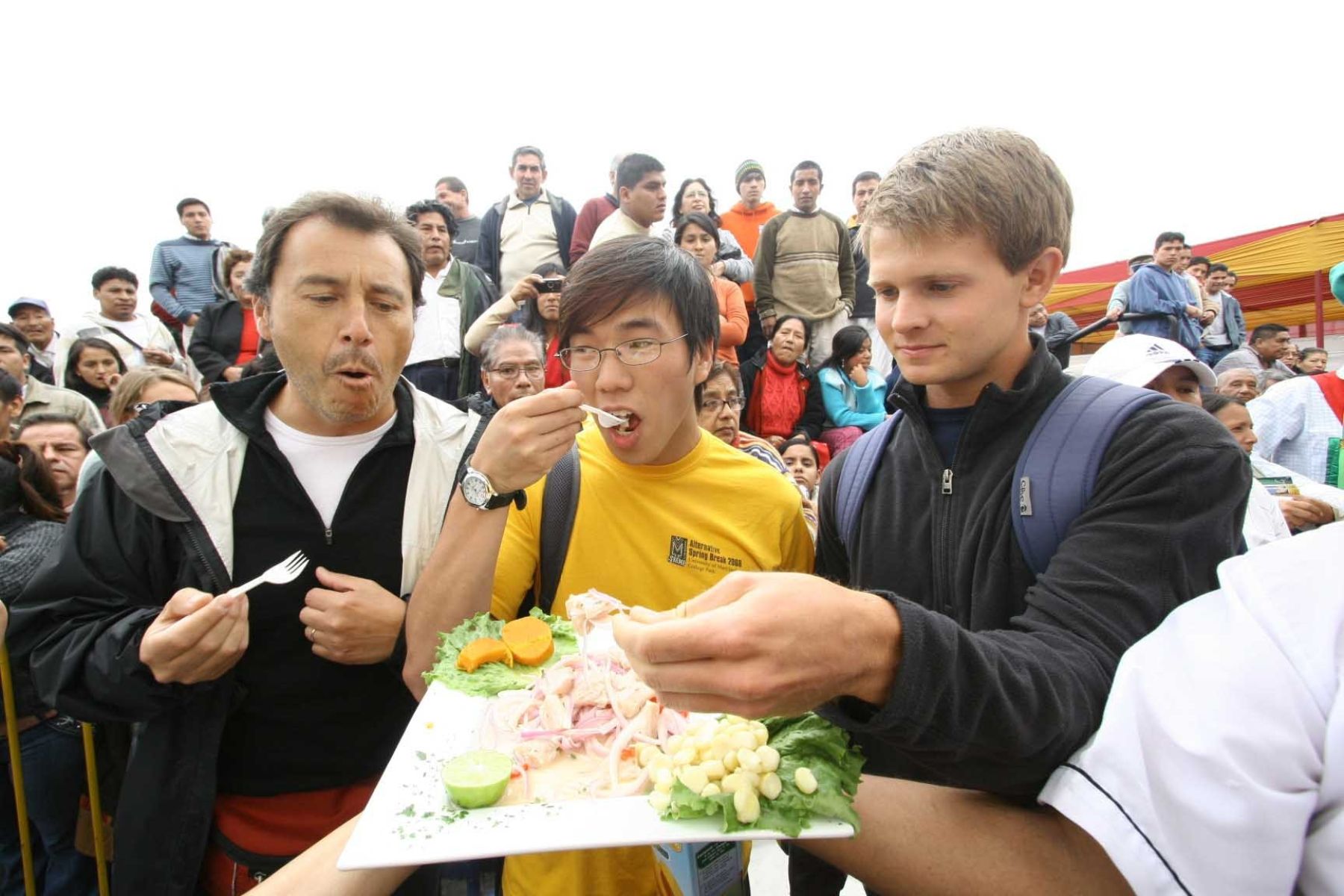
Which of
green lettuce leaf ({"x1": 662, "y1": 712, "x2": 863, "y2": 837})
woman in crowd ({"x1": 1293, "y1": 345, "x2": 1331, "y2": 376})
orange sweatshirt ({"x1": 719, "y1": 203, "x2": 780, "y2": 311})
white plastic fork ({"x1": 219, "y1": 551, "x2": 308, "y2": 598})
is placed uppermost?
orange sweatshirt ({"x1": 719, "y1": 203, "x2": 780, "y2": 311})

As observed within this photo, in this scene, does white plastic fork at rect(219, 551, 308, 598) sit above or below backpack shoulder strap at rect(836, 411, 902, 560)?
below

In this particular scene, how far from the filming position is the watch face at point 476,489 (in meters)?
2.00

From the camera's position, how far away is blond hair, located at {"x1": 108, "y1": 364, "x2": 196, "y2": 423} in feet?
14.4

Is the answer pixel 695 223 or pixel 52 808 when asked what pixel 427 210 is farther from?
pixel 52 808

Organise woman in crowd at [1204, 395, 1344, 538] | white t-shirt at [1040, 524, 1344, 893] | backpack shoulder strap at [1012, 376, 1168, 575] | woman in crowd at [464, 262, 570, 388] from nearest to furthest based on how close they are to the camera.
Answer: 1. white t-shirt at [1040, 524, 1344, 893]
2. backpack shoulder strap at [1012, 376, 1168, 575]
3. woman in crowd at [1204, 395, 1344, 538]
4. woman in crowd at [464, 262, 570, 388]

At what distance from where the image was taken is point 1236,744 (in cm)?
97

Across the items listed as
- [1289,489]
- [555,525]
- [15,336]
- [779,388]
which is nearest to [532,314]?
[779,388]

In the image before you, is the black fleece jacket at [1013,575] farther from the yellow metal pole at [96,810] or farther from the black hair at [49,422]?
the black hair at [49,422]

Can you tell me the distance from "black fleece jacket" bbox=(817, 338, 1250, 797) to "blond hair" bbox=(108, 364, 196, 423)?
472 cm

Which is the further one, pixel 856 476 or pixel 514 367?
pixel 514 367

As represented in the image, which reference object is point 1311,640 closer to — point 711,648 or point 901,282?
point 711,648

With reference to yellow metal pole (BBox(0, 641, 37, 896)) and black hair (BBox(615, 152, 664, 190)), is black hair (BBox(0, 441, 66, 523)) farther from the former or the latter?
black hair (BBox(615, 152, 664, 190))

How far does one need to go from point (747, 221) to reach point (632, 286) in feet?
24.8

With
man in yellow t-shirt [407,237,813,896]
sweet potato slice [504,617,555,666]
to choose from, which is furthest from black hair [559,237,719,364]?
sweet potato slice [504,617,555,666]
